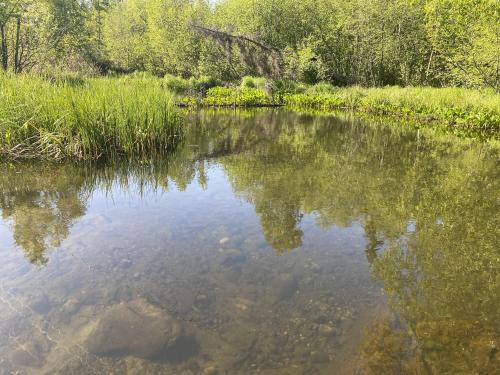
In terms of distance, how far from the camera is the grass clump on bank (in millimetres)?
6027

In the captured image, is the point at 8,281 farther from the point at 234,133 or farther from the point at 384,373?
the point at 234,133

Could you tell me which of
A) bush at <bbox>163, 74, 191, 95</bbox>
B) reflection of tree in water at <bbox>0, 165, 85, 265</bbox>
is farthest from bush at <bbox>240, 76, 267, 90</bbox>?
reflection of tree in water at <bbox>0, 165, 85, 265</bbox>

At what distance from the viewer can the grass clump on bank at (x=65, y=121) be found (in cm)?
603

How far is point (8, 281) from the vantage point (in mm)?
2979

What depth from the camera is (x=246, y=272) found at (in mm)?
3254

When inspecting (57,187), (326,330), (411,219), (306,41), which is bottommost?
(326,330)

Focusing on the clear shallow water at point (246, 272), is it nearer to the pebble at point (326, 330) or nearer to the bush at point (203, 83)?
the pebble at point (326, 330)

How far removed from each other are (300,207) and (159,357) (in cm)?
288

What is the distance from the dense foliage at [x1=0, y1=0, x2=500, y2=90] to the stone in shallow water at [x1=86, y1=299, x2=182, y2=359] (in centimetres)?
1478

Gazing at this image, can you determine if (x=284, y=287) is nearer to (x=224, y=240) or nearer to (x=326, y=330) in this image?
(x=326, y=330)

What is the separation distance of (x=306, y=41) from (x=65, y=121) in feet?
71.6

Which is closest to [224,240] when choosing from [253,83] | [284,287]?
[284,287]

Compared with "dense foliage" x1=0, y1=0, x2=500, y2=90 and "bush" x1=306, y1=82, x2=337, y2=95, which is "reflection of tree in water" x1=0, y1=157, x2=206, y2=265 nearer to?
"dense foliage" x1=0, y1=0, x2=500, y2=90

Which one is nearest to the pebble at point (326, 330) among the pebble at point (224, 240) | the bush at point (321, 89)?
the pebble at point (224, 240)
